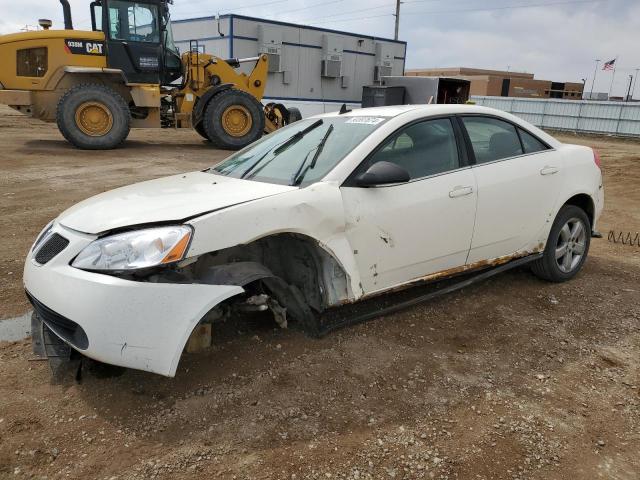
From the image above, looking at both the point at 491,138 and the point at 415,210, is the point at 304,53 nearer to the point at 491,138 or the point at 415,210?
the point at 491,138

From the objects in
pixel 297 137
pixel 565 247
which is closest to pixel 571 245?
pixel 565 247

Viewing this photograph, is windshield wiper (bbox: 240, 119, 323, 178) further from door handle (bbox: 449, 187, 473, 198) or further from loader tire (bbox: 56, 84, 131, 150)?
loader tire (bbox: 56, 84, 131, 150)

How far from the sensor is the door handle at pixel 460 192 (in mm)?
3600

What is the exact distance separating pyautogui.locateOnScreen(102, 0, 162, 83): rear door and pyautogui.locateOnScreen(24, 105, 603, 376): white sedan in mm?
9600

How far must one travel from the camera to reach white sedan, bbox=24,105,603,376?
2.54m

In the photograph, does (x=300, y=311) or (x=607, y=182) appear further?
(x=607, y=182)

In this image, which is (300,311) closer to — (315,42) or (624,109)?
(315,42)

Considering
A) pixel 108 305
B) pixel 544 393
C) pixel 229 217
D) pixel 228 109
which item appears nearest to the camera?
pixel 108 305

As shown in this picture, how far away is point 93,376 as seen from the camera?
2947 mm

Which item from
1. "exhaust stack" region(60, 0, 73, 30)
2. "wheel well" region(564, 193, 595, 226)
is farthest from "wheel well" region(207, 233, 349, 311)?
"exhaust stack" region(60, 0, 73, 30)

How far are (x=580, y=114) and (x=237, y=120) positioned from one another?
19.5 meters

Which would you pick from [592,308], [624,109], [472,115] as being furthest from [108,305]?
[624,109]

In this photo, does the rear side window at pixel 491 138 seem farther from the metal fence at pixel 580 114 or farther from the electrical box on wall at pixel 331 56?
the metal fence at pixel 580 114

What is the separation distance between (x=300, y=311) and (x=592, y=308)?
2.43 meters
